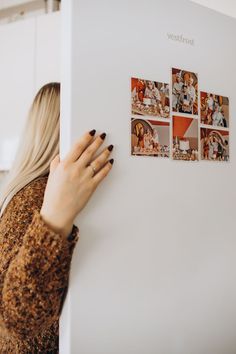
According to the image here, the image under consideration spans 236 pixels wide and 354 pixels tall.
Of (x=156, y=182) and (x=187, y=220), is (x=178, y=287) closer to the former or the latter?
(x=187, y=220)

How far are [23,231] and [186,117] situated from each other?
0.51m

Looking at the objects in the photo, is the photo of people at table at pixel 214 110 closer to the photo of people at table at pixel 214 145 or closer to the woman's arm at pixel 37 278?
the photo of people at table at pixel 214 145

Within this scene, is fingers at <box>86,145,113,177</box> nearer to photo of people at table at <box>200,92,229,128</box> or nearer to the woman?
the woman

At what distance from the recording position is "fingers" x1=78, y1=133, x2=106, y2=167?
0.76 metres

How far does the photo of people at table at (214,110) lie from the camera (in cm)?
98

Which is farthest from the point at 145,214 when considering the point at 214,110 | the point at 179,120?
the point at 214,110

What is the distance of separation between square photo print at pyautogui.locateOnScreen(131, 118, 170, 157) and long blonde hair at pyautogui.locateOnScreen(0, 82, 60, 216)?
1.03 ft

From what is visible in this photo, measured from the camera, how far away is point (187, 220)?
929 mm

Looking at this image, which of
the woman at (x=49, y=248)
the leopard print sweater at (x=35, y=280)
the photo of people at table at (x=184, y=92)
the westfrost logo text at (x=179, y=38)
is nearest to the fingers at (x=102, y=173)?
the woman at (x=49, y=248)

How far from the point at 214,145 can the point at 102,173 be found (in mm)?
388

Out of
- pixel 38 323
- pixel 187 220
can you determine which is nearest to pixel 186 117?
pixel 187 220

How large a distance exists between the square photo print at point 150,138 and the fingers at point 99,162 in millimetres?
71

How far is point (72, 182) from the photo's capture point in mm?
754

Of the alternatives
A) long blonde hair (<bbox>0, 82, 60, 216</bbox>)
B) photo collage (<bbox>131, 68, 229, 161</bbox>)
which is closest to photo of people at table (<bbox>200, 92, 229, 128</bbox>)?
photo collage (<bbox>131, 68, 229, 161</bbox>)
